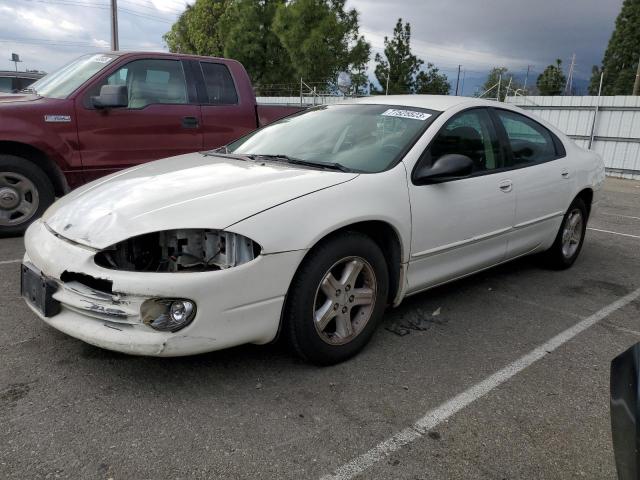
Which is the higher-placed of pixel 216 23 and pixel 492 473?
pixel 216 23

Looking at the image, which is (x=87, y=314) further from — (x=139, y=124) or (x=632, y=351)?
(x=139, y=124)

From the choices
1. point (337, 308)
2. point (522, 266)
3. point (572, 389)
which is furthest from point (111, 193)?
point (522, 266)

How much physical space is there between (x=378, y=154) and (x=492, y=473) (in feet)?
6.11

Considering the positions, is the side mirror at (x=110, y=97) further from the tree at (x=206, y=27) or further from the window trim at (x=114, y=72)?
the tree at (x=206, y=27)

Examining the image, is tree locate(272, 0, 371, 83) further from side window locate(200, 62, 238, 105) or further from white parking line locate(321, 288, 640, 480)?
white parking line locate(321, 288, 640, 480)

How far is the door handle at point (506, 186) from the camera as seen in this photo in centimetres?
371

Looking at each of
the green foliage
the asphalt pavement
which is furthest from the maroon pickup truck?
the green foliage

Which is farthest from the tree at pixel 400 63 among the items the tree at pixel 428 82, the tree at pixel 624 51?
the tree at pixel 624 51

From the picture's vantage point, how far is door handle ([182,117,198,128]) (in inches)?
226

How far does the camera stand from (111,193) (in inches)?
111

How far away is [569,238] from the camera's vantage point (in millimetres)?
4801

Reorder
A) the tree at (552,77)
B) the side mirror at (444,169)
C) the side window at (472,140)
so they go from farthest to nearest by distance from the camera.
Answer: the tree at (552,77), the side window at (472,140), the side mirror at (444,169)

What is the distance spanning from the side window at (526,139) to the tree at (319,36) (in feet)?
96.8

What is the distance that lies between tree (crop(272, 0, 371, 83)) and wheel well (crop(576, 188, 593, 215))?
96.0 ft
